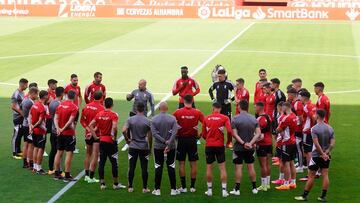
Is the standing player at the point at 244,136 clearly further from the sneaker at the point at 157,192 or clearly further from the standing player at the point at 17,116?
the standing player at the point at 17,116

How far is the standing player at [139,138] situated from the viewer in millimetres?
16828

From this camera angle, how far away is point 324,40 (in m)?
49.2

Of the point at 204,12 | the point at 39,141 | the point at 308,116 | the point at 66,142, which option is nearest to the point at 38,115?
the point at 39,141

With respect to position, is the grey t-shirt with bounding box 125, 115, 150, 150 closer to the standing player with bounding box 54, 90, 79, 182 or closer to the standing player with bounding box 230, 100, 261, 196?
the standing player with bounding box 54, 90, 79, 182

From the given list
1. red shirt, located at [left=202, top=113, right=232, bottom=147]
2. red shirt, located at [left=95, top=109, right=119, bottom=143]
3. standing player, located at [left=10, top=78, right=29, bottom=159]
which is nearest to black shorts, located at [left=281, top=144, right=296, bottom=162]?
red shirt, located at [left=202, top=113, right=232, bottom=147]

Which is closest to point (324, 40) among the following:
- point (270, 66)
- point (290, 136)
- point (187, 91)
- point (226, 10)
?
point (270, 66)

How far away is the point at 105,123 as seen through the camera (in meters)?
17.2

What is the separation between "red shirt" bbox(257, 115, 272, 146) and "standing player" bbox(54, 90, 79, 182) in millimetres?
4256

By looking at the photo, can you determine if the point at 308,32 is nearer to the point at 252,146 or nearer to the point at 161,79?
the point at 161,79

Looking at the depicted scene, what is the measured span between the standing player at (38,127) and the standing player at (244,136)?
15.5 feet

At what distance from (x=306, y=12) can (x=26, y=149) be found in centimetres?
4832

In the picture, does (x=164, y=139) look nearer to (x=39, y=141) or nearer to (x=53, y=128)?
(x=53, y=128)

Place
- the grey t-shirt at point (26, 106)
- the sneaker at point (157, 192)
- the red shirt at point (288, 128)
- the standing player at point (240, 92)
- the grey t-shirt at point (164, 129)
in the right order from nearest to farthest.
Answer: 1. the grey t-shirt at point (164, 129)
2. the sneaker at point (157, 192)
3. the red shirt at point (288, 128)
4. the grey t-shirt at point (26, 106)
5. the standing player at point (240, 92)

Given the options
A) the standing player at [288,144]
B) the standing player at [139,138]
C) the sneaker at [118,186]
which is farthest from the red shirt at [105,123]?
the standing player at [288,144]
